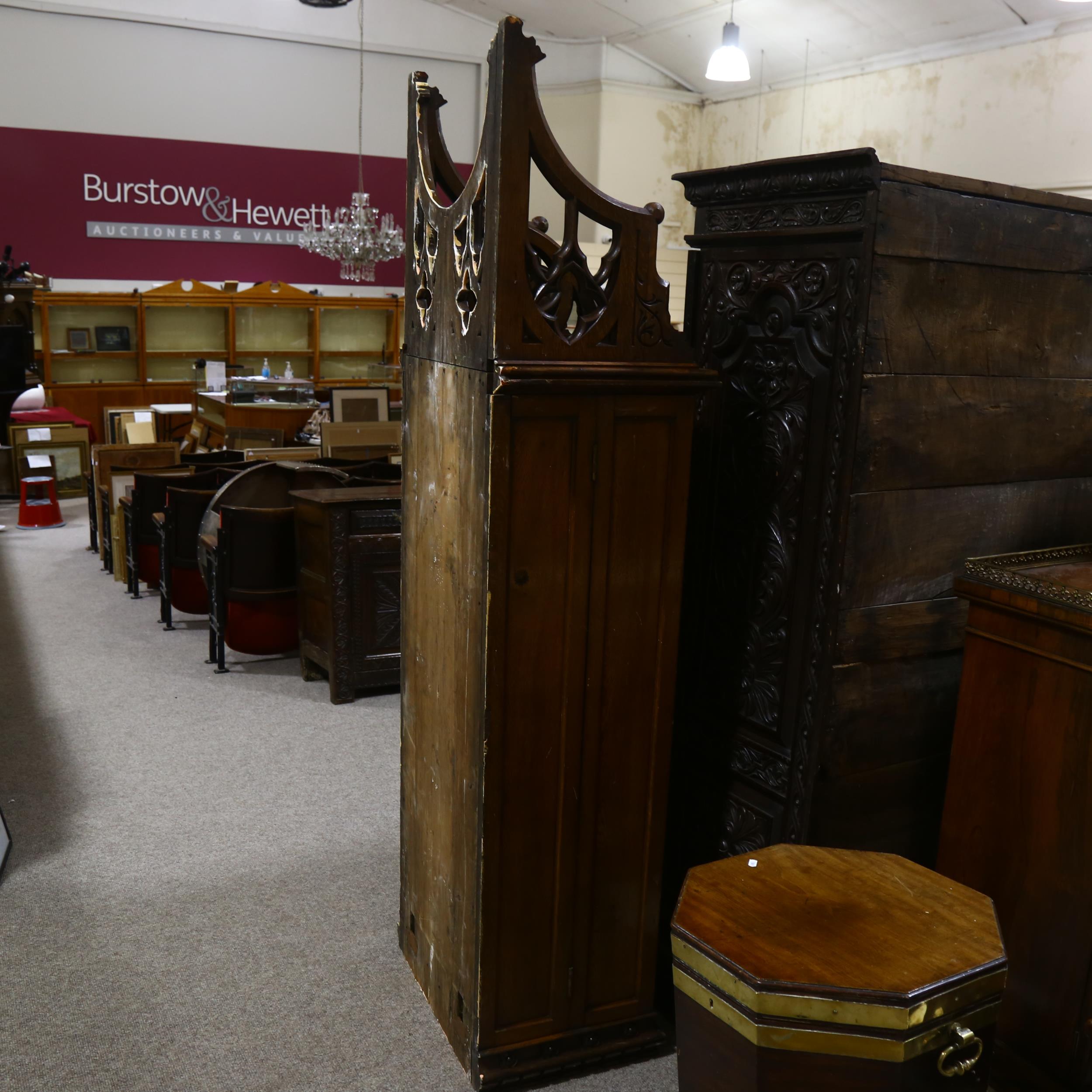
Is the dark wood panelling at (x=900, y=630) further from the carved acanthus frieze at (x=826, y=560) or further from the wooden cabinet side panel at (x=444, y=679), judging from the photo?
the wooden cabinet side panel at (x=444, y=679)

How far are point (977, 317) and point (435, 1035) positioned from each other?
195 cm

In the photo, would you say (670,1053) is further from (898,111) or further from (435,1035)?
(898,111)

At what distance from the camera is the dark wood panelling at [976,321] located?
6.23 feet

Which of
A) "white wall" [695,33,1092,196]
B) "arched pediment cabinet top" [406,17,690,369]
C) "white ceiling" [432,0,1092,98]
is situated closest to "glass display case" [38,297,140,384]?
"white ceiling" [432,0,1092,98]

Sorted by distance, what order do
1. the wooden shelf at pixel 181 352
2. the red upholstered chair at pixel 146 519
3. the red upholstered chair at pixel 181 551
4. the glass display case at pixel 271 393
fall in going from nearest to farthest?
the red upholstered chair at pixel 181 551
the red upholstered chair at pixel 146 519
the glass display case at pixel 271 393
the wooden shelf at pixel 181 352

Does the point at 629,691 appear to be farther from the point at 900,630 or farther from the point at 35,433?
the point at 35,433

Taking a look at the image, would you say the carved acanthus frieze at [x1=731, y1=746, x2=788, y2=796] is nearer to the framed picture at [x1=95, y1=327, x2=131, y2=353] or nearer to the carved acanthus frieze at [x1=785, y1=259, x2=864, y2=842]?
the carved acanthus frieze at [x1=785, y1=259, x2=864, y2=842]

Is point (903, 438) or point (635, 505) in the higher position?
point (903, 438)

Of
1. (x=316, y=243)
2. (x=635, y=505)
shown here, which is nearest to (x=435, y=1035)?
(x=635, y=505)

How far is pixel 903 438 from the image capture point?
6.51 ft

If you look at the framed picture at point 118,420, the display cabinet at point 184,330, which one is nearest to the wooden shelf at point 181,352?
the display cabinet at point 184,330

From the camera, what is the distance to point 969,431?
2098mm

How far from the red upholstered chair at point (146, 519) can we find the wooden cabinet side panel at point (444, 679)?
11.1ft

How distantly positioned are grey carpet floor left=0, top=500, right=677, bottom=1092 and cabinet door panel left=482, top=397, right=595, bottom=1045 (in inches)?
12.2
